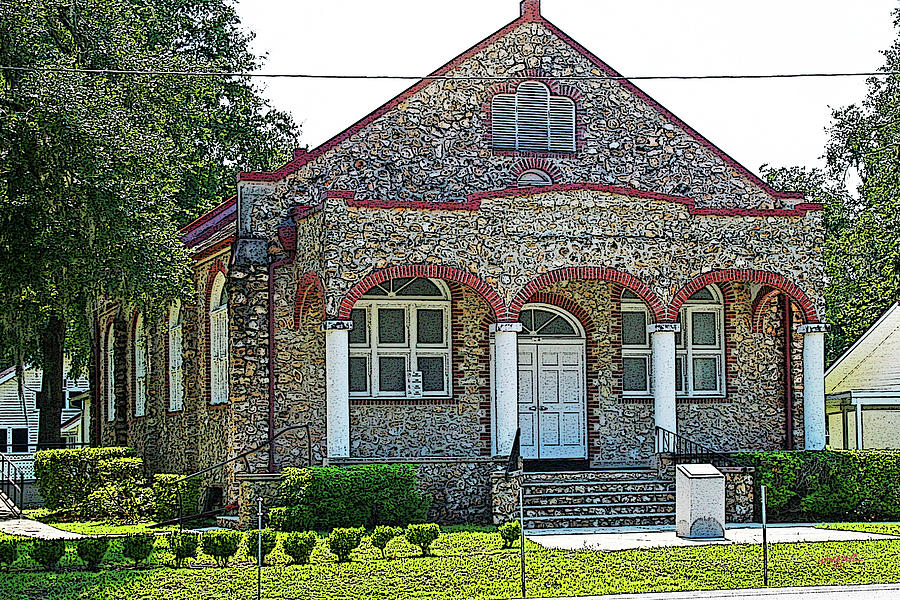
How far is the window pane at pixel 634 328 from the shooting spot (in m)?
24.2

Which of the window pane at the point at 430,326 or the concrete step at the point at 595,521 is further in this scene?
the window pane at the point at 430,326

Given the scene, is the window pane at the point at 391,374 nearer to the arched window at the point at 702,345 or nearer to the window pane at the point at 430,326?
the window pane at the point at 430,326

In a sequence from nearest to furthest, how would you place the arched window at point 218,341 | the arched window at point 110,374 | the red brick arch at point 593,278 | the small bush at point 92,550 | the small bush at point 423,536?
the small bush at point 92,550
the small bush at point 423,536
the red brick arch at point 593,278
the arched window at point 218,341
the arched window at point 110,374

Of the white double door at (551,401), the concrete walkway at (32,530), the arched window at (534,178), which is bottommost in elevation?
the concrete walkway at (32,530)

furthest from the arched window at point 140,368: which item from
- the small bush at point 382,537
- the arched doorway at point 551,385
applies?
the small bush at point 382,537

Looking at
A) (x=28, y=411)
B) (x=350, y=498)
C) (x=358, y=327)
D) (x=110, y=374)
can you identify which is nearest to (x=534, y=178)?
(x=358, y=327)

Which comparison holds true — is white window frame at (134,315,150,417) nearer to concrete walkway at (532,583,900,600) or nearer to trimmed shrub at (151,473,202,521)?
trimmed shrub at (151,473,202,521)

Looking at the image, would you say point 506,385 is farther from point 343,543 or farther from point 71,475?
point 71,475

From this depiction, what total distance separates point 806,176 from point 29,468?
28.5 metres

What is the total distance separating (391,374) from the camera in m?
23.0

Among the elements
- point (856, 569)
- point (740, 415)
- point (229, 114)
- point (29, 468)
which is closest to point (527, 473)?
point (740, 415)

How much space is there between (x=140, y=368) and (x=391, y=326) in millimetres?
9432

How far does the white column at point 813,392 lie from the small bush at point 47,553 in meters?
12.8

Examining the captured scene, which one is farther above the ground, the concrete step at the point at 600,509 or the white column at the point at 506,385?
the white column at the point at 506,385
